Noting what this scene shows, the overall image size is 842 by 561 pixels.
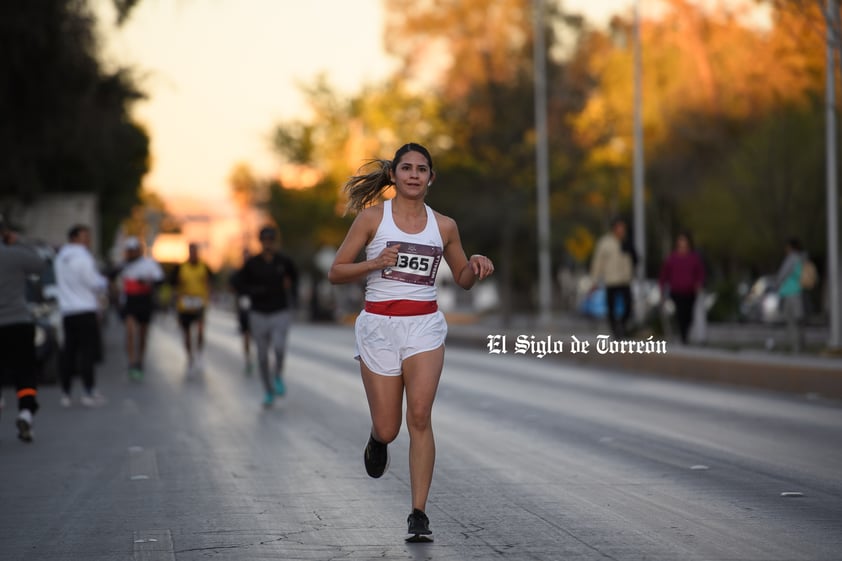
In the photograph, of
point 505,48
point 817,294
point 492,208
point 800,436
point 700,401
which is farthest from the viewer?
point 505,48

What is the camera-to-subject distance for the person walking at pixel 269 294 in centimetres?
1638

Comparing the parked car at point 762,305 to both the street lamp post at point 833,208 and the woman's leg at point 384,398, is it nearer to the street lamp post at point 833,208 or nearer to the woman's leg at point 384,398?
the street lamp post at point 833,208

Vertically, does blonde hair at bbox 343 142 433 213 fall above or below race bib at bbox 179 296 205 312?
above

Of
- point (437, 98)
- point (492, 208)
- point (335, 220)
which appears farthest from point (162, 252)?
point (492, 208)

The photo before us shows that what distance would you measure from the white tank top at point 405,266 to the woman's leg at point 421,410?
33cm

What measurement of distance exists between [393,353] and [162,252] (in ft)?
205

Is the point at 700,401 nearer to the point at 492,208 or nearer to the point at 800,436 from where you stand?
the point at 800,436

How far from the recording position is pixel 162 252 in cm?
6894

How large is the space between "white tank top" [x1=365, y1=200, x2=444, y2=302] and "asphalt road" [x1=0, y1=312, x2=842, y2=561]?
1.23 metres

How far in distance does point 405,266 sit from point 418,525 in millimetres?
1280

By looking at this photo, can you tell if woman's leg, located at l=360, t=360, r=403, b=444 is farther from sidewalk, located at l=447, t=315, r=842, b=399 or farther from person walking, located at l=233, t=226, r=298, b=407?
sidewalk, located at l=447, t=315, r=842, b=399

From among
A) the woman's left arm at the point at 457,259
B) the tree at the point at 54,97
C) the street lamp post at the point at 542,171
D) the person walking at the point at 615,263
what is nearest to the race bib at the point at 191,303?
the person walking at the point at 615,263

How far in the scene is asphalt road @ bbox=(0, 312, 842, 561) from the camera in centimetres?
729

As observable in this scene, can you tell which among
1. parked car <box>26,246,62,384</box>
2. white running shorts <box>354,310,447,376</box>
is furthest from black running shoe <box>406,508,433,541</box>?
parked car <box>26,246,62,384</box>
